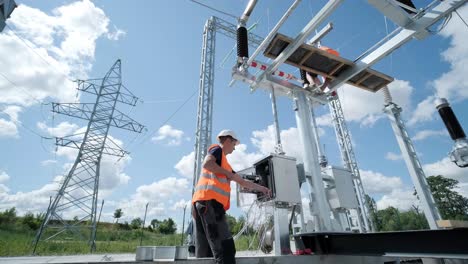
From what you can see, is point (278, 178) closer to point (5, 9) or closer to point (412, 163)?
point (412, 163)

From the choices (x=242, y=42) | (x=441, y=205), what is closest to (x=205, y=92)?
(x=242, y=42)

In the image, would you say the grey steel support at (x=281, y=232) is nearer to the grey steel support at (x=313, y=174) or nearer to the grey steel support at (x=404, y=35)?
the grey steel support at (x=313, y=174)

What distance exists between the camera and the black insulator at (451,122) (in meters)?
5.45

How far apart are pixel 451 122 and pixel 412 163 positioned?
1.34 m

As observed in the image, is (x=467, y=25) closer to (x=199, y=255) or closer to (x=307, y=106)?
(x=307, y=106)

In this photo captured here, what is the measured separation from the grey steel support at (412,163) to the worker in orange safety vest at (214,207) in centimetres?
456

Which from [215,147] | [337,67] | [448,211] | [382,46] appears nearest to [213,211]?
[215,147]

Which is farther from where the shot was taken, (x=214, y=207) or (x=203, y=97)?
(x=203, y=97)

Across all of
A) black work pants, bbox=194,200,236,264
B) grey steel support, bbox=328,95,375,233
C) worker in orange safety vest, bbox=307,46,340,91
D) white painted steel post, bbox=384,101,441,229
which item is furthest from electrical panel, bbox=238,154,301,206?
grey steel support, bbox=328,95,375,233

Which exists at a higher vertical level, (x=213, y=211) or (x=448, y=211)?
(x=448, y=211)

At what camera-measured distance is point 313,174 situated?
4.42 metres

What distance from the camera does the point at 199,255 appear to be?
278 centimetres

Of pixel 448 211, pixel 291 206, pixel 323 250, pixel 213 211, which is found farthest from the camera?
pixel 448 211

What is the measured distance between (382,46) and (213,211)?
14.3 feet
